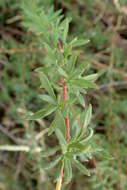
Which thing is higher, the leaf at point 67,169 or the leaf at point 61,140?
the leaf at point 61,140

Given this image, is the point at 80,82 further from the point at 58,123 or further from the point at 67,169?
the point at 67,169

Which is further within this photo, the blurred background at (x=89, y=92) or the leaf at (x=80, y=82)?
the blurred background at (x=89, y=92)

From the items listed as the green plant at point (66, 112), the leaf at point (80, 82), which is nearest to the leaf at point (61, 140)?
the green plant at point (66, 112)

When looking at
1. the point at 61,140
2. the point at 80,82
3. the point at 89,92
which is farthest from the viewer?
the point at 89,92

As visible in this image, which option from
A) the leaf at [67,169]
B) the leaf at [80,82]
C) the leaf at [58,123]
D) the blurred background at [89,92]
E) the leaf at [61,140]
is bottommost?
the blurred background at [89,92]

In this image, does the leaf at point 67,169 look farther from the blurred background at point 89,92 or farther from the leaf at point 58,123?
the blurred background at point 89,92

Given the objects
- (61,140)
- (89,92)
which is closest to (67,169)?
(61,140)

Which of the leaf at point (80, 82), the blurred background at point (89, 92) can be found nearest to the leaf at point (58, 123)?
the leaf at point (80, 82)

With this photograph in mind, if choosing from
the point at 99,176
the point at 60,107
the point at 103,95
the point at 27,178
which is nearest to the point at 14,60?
the point at 103,95

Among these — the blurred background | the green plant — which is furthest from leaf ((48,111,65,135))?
the blurred background
